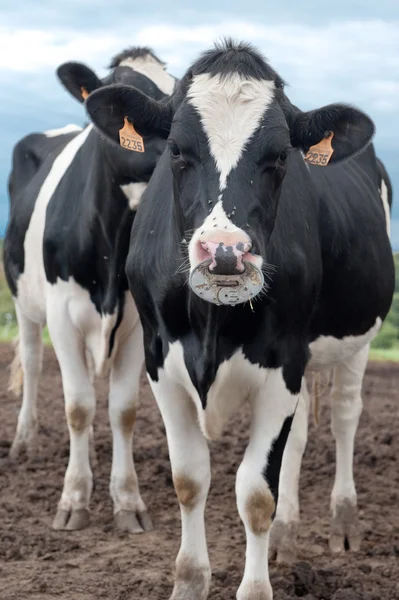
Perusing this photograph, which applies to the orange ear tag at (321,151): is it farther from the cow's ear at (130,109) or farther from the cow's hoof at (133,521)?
the cow's hoof at (133,521)

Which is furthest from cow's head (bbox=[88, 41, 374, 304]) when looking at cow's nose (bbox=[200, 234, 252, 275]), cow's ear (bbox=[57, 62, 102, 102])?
cow's ear (bbox=[57, 62, 102, 102])

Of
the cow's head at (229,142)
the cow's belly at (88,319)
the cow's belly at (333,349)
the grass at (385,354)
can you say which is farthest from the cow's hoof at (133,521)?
the grass at (385,354)

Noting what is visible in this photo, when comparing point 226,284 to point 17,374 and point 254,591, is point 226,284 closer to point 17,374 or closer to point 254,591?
point 254,591

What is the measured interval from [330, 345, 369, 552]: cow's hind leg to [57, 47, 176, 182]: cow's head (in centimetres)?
164

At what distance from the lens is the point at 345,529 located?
588cm

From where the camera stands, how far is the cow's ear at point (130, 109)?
452cm

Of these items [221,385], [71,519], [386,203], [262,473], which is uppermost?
[386,203]

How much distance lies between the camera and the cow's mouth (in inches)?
149

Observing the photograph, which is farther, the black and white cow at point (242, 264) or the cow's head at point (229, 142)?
the black and white cow at point (242, 264)

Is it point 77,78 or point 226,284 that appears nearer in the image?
point 226,284

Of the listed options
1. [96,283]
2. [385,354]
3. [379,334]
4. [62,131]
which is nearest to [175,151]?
[96,283]

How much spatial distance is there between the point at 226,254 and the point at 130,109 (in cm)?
115

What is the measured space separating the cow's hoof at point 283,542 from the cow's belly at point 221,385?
1127 mm

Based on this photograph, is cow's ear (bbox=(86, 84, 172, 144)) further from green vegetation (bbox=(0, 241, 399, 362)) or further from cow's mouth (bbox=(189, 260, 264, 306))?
green vegetation (bbox=(0, 241, 399, 362))
